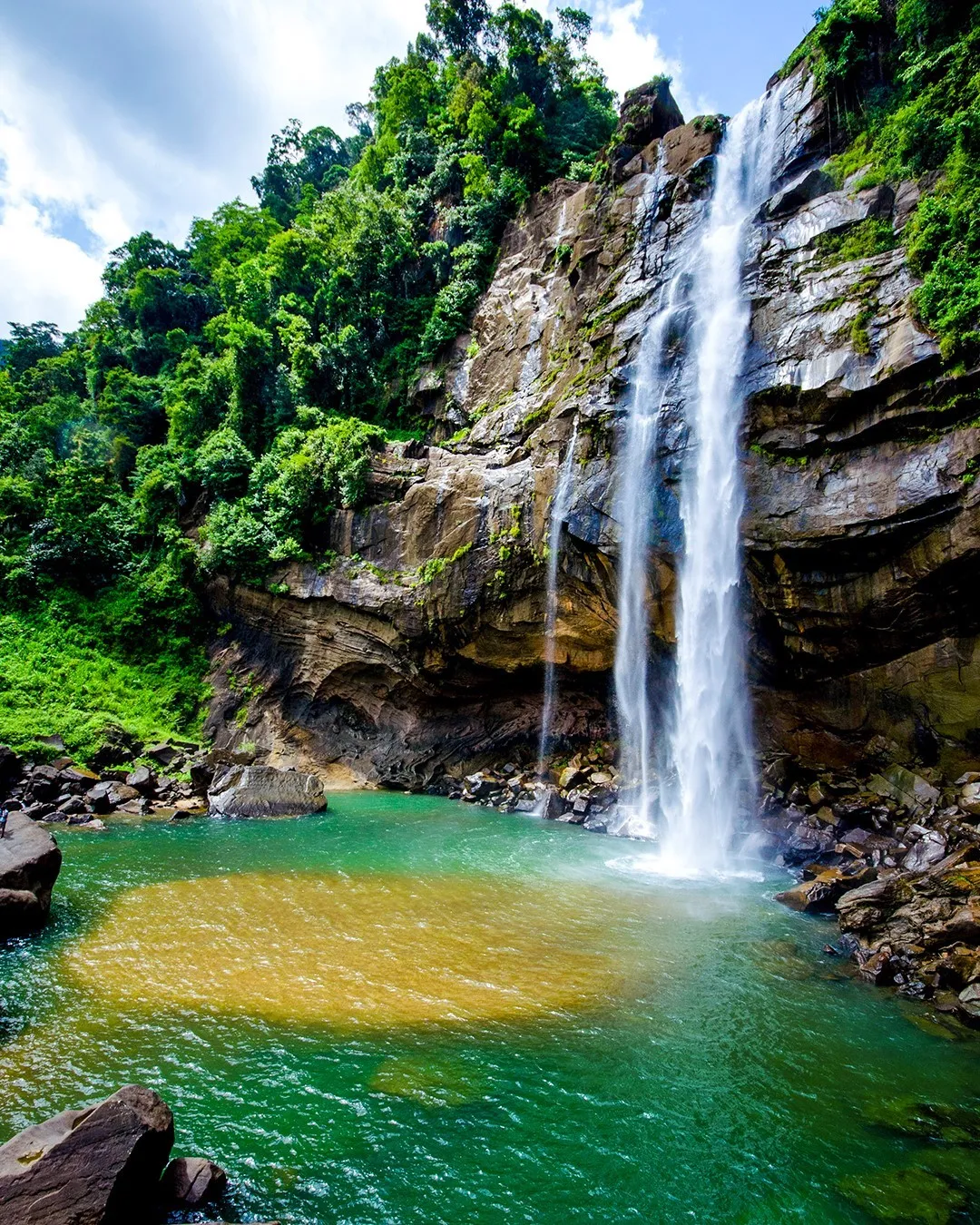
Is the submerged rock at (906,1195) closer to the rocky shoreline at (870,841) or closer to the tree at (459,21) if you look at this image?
the rocky shoreline at (870,841)

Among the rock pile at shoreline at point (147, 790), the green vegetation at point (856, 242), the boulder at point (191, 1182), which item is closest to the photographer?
the boulder at point (191, 1182)

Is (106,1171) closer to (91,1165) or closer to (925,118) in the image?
(91,1165)

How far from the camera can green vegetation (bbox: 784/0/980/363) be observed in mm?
13789

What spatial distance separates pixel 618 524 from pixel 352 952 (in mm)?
13789

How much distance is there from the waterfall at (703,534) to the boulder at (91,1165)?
1327cm

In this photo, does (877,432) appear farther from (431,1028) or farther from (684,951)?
(431,1028)

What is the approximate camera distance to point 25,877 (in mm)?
9852

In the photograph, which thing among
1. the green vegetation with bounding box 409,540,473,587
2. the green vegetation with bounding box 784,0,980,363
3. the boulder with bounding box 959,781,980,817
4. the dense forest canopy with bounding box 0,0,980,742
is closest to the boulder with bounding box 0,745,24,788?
the dense forest canopy with bounding box 0,0,980,742

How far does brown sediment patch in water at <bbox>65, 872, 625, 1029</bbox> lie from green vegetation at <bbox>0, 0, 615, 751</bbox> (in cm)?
1379

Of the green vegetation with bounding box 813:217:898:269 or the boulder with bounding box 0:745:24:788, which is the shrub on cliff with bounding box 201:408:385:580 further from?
the green vegetation with bounding box 813:217:898:269

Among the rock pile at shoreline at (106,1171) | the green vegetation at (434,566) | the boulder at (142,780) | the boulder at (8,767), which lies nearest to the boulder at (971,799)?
the rock pile at shoreline at (106,1171)

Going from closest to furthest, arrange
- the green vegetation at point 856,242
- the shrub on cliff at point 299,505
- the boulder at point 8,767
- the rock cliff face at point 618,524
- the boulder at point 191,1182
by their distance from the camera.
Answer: the boulder at point 191,1182 < the rock cliff face at point 618,524 < the green vegetation at point 856,242 < the boulder at point 8,767 < the shrub on cliff at point 299,505

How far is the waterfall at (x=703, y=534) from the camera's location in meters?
17.6

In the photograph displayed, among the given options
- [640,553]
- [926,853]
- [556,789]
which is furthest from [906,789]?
[556,789]
